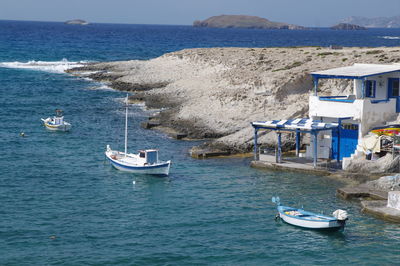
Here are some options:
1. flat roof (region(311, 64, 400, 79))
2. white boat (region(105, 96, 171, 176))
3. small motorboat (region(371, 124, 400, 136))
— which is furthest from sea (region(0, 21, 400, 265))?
flat roof (region(311, 64, 400, 79))

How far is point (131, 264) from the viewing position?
2820cm

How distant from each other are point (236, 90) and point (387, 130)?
20173 millimetres

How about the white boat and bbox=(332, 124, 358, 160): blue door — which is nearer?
the white boat

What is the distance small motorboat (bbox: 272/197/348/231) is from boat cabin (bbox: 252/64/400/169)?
1005 centimetres

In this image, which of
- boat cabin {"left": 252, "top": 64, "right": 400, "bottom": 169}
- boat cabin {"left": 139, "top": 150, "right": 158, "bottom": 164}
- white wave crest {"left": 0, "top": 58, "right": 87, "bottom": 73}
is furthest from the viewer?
white wave crest {"left": 0, "top": 58, "right": 87, "bottom": 73}

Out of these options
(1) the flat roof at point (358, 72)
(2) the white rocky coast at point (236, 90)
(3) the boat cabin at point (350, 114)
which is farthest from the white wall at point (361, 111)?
(2) the white rocky coast at point (236, 90)

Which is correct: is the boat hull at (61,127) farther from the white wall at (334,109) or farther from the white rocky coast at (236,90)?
the white wall at (334,109)

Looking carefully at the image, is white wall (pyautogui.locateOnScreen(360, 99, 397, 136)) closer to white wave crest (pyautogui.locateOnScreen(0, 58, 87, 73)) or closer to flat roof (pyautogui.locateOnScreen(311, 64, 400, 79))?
flat roof (pyautogui.locateOnScreen(311, 64, 400, 79))

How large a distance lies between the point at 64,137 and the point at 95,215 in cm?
2253

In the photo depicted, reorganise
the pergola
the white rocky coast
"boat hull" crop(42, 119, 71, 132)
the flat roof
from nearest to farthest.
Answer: the pergola, the flat roof, the white rocky coast, "boat hull" crop(42, 119, 71, 132)

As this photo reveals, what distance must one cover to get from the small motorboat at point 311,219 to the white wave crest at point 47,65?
288 feet

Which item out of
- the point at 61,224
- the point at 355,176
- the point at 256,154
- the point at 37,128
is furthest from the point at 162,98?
the point at 61,224

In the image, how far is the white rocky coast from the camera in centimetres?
5306

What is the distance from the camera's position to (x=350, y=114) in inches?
1715
